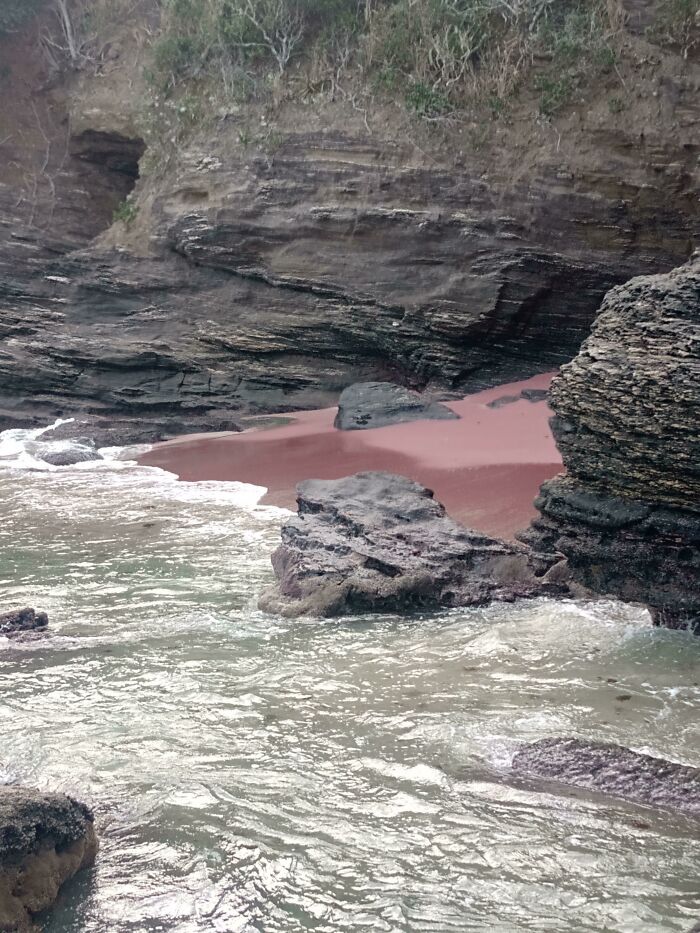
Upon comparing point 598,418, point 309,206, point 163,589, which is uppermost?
point 309,206

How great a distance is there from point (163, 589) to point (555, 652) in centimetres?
303

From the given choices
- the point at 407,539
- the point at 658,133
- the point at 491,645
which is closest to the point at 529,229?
the point at 658,133

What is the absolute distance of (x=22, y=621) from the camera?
6.55 metres

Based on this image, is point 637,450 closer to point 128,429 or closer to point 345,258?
point 128,429

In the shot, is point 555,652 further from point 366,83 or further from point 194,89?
point 194,89

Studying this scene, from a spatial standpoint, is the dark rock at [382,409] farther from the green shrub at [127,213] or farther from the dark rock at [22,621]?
the dark rock at [22,621]

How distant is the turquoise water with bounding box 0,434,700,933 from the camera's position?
346 cm

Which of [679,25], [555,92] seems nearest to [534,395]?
[555,92]

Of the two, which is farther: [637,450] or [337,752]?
[637,450]

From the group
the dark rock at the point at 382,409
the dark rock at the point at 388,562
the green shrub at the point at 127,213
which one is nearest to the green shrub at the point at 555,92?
the dark rock at the point at 382,409

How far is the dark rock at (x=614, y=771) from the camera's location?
4.07 metres

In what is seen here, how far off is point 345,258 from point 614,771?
43.6ft

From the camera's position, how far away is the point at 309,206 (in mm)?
16766

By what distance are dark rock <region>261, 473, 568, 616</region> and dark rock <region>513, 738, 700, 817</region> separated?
2.35 metres
